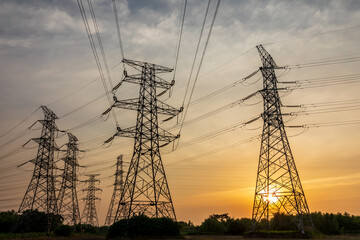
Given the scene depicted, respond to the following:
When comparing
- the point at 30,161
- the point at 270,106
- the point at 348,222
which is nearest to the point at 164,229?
the point at 270,106

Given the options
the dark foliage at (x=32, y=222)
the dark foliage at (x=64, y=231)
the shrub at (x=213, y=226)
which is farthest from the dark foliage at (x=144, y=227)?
the shrub at (x=213, y=226)

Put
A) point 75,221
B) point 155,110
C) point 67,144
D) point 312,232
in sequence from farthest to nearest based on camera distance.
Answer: point 67,144, point 75,221, point 155,110, point 312,232

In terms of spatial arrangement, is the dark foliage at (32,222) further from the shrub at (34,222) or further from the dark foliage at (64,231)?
the dark foliage at (64,231)

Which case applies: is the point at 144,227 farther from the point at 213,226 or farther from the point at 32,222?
the point at 213,226

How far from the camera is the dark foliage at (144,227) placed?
35062mm

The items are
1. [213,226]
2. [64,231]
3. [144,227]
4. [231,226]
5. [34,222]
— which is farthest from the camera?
[213,226]

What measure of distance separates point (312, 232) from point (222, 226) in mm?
38906

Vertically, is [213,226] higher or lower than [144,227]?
higher

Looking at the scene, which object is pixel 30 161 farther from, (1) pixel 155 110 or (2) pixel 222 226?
(2) pixel 222 226

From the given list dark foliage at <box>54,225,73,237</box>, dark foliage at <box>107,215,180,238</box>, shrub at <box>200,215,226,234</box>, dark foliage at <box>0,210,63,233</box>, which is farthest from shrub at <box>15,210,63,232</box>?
shrub at <box>200,215,226,234</box>

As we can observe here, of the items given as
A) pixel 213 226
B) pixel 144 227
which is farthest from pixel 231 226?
pixel 144 227

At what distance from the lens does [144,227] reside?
35.3m

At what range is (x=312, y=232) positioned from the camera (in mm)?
35625

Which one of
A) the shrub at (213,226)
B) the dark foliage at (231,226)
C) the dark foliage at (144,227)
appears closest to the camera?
the dark foliage at (144,227)
